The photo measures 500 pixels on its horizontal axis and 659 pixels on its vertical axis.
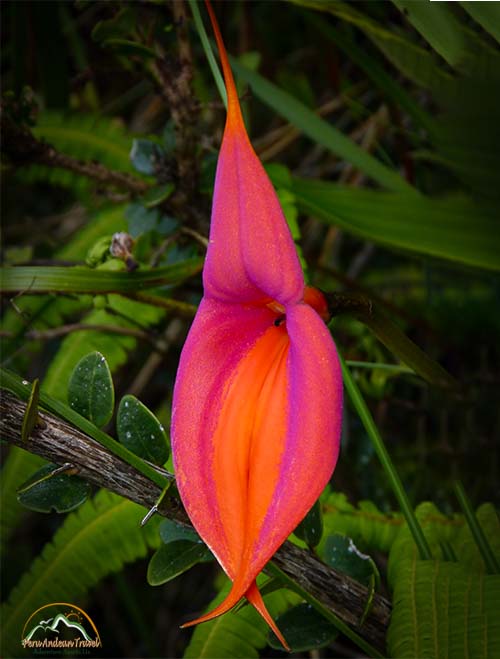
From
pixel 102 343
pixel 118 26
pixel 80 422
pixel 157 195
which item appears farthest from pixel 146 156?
pixel 80 422

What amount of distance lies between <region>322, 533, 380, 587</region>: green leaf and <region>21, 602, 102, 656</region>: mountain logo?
0.27 metres

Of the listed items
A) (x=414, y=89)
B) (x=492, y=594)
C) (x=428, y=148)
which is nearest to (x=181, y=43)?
(x=428, y=148)

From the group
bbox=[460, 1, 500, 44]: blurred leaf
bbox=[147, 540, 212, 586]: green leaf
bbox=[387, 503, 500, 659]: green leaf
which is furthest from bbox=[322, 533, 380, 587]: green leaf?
bbox=[460, 1, 500, 44]: blurred leaf

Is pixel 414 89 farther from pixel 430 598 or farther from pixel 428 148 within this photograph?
pixel 430 598

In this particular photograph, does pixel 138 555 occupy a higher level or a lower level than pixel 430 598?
lower

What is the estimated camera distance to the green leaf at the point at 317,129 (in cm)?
118

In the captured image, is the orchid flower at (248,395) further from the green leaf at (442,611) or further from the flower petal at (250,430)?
the green leaf at (442,611)

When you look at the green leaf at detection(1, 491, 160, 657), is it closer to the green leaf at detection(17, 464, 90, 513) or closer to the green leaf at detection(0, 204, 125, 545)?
the green leaf at detection(0, 204, 125, 545)

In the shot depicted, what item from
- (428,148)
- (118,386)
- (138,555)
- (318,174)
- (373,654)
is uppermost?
(428,148)

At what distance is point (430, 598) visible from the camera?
0.71 m

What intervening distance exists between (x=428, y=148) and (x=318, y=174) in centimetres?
39

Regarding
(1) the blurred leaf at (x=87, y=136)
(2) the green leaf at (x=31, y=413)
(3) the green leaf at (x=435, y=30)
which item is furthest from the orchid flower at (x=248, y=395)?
(1) the blurred leaf at (x=87, y=136)

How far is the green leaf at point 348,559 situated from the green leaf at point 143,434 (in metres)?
0.20

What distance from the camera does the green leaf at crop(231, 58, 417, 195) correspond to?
1.18 m
